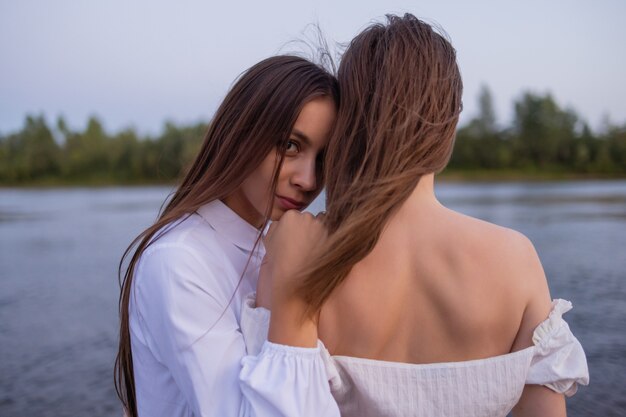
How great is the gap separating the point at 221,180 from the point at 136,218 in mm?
17624

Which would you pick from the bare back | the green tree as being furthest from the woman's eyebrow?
the green tree


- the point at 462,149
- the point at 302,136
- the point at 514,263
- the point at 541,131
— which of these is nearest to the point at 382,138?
the point at 302,136

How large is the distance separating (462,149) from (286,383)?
52.1 metres

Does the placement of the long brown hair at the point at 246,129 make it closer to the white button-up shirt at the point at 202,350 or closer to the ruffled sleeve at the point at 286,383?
the white button-up shirt at the point at 202,350

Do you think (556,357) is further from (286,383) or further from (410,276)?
(286,383)

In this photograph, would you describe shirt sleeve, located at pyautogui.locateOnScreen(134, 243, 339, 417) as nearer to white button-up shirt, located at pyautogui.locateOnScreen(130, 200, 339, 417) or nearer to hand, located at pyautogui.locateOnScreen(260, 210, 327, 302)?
white button-up shirt, located at pyautogui.locateOnScreen(130, 200, 339, 417)

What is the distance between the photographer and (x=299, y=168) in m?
1.67

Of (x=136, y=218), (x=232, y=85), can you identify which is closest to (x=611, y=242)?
(x=232, y=85)

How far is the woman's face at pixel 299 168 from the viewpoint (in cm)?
164

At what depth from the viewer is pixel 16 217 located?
2127 centimetres

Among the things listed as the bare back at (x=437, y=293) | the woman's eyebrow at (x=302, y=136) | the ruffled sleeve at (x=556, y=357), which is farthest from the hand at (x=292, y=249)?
the ruffled sleeve at (x=556, y=357)

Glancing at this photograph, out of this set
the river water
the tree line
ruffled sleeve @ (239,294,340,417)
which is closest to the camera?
ruffled sleeve @ (239,294,340,417)

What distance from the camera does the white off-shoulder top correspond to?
145 cm

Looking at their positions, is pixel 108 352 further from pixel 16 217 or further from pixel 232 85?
pixel 16 217
